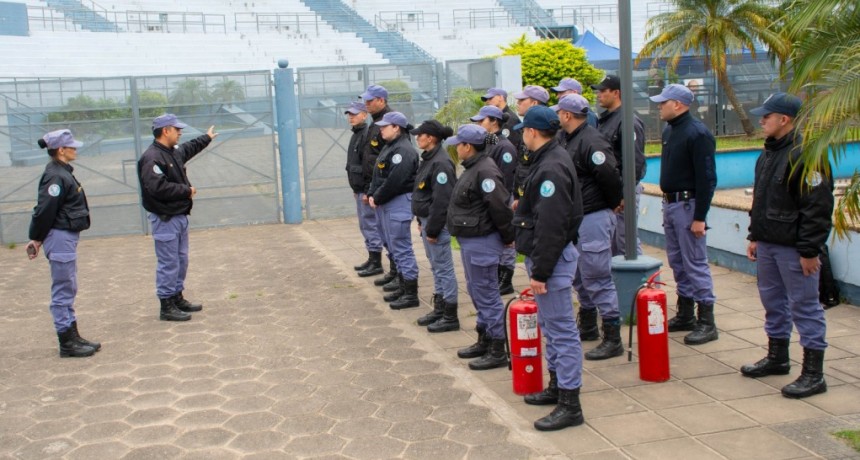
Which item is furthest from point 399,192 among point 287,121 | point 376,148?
point 287,121

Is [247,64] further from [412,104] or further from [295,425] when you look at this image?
[295,425]

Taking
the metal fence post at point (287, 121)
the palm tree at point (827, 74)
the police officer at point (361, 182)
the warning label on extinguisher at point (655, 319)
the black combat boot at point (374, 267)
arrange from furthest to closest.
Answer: the metal fence post at point (287, 121) → the black combat boot at point (374, 267) → the police officer at point (361, 182) → the warning label on extinguisher at point (655, 319) → the palm tree at point (827, 74)

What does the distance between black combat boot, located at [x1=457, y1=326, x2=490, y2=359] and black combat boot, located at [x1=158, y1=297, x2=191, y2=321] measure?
10.1 ft

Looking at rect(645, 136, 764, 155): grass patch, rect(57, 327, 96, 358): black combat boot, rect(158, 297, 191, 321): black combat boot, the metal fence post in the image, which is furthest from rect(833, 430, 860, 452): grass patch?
rect(645, 136, 764, 155): grass patch

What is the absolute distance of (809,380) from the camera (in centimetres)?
570

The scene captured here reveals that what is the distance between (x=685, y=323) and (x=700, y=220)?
1016 mm

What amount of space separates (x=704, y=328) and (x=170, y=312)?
16.3 feet

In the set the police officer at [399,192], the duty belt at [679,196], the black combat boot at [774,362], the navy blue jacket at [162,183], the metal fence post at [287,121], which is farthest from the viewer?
the metal fence post at [287,121]

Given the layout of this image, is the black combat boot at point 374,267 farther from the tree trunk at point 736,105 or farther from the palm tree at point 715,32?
the tree trunk at point 736,105

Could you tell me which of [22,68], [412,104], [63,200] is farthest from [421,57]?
[63,200]

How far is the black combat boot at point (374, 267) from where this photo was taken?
10.4 meters

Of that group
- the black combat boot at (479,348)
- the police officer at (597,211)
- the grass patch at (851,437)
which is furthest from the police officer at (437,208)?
the grass patch at (851,437)

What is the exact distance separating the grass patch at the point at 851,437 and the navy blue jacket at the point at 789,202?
1.08 metres

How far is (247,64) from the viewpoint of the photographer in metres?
36.3
